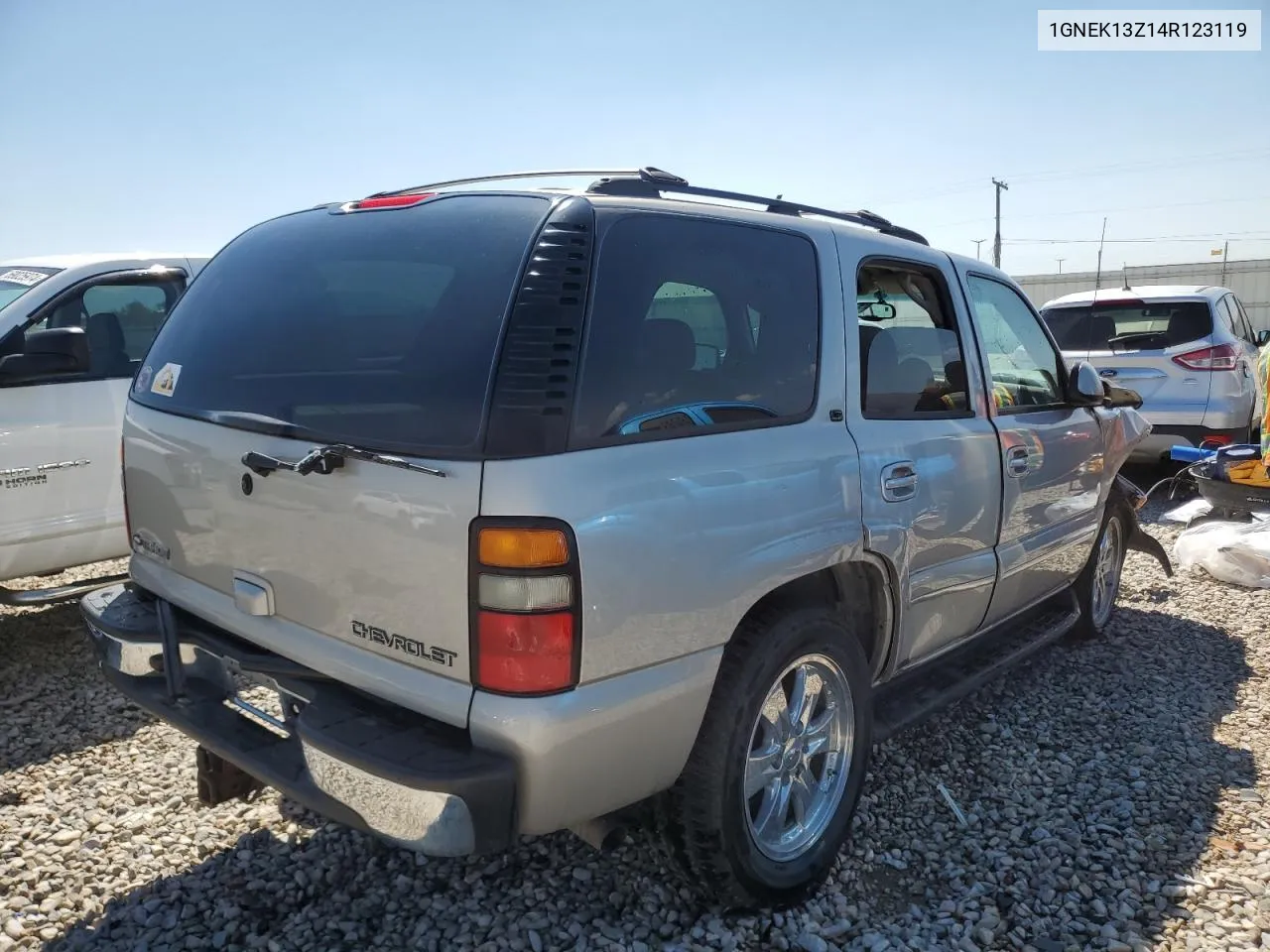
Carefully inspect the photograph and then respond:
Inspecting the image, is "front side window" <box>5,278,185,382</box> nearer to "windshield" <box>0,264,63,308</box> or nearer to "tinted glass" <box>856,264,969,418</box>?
"windshield" <box>0,264,63,308</box>

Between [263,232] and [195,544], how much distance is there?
38.9 inches

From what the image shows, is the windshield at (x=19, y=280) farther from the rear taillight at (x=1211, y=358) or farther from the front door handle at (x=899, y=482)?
the rear taillight at (x=1211, y=358)

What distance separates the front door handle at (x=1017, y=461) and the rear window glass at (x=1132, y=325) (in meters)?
5.15

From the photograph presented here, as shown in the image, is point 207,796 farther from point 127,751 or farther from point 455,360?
point 455,360

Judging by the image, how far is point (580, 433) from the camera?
200cm

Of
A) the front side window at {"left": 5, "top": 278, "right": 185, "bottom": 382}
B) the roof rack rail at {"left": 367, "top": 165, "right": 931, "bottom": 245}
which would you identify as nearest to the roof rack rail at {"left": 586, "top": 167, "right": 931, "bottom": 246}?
the roof rack rail at {"left": 367, "top": 165, "right": 931, "bottom": 245}

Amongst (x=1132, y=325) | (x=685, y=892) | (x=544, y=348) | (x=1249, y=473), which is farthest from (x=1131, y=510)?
(x=544, y=348)

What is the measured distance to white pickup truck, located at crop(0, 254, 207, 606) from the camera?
4188mm

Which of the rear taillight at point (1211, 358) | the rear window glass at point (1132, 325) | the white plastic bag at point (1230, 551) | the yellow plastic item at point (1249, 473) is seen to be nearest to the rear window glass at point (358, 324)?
the white plastic bag at point (1230, 551)

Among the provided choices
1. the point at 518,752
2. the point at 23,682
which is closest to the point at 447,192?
the point at 518,752

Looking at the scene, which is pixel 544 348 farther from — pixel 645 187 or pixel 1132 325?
pixel 1132 325

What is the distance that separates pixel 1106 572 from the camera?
5.00 m

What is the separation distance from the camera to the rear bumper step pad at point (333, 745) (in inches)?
75.5

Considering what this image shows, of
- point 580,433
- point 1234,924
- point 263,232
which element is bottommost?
point 1234,924
